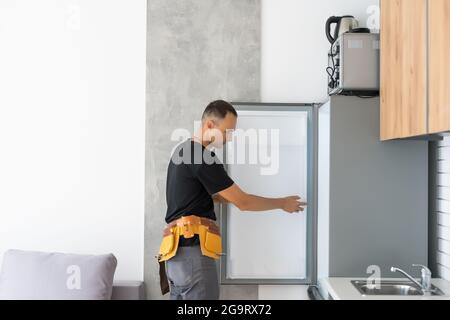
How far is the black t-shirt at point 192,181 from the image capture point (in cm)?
216

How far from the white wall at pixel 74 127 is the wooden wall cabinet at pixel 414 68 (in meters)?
1.37

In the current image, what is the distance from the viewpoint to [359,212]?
235 cm

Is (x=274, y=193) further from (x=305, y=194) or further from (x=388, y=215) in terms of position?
(x=388, y=215)

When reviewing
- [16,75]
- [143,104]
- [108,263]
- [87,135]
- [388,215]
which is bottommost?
[108,263]

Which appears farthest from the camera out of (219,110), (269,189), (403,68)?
(269,189)

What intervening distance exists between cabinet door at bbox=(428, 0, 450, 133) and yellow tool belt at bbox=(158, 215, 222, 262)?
1051 mm

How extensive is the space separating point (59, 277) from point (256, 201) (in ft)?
3.56

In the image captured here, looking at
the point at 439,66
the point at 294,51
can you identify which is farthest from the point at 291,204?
the point at 439,66

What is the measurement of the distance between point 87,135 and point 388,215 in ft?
5.71

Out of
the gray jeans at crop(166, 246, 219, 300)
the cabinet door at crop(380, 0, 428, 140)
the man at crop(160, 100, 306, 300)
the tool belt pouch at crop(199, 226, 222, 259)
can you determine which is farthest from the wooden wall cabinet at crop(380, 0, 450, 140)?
the gray jeans at crop(166, 246, 219, 300)

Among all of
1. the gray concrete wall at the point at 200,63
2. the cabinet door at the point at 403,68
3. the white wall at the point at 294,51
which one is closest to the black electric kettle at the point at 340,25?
the white wall at the point at 294,51

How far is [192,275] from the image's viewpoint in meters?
2.16

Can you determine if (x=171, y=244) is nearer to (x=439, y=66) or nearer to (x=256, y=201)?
(x=256, y=201)

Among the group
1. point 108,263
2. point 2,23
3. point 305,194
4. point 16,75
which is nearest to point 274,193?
point 305,194
